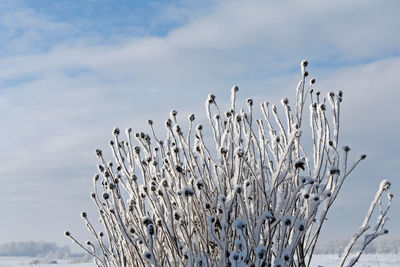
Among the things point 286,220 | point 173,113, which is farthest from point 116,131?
point 286,220

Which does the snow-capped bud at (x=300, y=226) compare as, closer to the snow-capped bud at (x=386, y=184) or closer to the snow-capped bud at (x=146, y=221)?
the snow-capped bud at (x=386, y=184)

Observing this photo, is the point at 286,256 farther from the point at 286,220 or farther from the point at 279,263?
the point at 286,220

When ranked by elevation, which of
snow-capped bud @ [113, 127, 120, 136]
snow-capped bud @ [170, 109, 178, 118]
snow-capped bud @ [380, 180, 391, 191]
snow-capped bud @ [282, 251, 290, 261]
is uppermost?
snow-capped bud @ [170, 109, 178, 118]

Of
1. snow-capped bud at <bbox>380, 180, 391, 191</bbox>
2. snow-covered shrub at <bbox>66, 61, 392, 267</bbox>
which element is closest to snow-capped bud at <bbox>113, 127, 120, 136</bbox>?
snow-covered shrub at <bbox>66, 61, 392, 267</bbox>

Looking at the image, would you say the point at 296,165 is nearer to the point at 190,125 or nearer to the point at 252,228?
the point at 252,228

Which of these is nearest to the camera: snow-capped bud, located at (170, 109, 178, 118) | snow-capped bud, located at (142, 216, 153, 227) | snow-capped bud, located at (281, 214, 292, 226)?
snow-capped bud, located at (142, 216, 153, 227)

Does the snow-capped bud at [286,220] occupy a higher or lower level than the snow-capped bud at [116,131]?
lower

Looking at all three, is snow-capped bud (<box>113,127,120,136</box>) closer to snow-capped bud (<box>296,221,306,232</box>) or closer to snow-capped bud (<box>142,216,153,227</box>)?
snow-capped bud (<box>142,216,153,227</box>)

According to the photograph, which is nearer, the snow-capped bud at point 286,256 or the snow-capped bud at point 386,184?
the snow-capped bud at point 286,256

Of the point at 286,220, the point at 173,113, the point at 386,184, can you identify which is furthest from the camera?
the point at 173,113

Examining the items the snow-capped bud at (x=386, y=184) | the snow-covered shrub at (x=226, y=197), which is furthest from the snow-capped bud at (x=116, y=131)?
the snow-capped bud at (x=386, y=184)

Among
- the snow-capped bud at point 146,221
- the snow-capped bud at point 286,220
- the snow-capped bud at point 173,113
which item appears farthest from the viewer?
the snow-capped bud at point 173,113

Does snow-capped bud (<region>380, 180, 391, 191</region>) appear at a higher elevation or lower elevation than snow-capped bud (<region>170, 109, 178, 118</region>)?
lower

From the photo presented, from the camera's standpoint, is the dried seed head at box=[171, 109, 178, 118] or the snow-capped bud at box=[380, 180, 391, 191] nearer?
the snow-capped bud at box=[380, 180, 391, 191]
